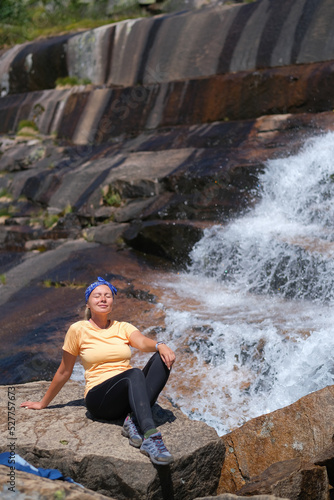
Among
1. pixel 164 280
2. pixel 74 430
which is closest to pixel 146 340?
pixel 74 430

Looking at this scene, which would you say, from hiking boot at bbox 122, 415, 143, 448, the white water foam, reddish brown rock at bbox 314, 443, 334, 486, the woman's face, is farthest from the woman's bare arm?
reddish brown rock at bbox 314, 443, 334, 486

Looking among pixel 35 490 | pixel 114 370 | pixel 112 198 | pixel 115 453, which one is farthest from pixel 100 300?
pixel 112 198

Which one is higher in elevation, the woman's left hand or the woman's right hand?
the woman's left hand

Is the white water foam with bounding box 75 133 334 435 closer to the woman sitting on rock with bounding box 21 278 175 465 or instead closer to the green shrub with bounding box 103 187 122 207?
the woman sitting on rock with bounding box 21 278 175 465

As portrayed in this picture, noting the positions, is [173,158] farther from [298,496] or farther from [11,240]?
[298,496]

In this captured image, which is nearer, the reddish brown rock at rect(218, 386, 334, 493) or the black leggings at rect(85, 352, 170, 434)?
the black leggings at rect(85, 352, 170, 434)

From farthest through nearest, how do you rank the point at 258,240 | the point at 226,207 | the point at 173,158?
1. the point at 173,158
2. the point at 226,207
3. the point at 258,240

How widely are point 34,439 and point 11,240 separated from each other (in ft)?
25.6

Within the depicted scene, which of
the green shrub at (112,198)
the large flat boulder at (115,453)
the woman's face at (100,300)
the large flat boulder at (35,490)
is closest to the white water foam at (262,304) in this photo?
the large flat boulder at (115,453)

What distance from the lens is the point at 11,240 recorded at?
36.8 ft

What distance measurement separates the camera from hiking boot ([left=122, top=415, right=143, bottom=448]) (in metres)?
3.66

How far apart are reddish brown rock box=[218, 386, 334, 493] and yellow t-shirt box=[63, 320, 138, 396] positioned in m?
0.97

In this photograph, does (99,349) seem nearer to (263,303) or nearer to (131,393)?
(131,393)

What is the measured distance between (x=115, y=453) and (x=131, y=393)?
368mm
